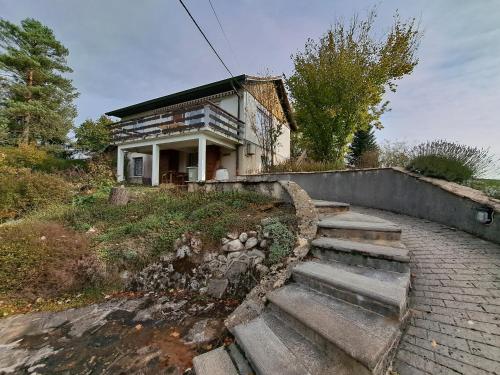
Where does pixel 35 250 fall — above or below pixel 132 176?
below

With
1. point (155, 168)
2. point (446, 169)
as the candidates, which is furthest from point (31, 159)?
point (446, 169)

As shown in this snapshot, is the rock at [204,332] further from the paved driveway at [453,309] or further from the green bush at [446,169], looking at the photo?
the green bush at [446,169]

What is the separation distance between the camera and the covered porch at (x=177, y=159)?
10.5 meters

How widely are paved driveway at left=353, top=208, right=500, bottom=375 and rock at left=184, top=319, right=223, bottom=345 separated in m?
1.69

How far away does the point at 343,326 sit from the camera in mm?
1634

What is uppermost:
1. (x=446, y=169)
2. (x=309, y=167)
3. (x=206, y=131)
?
(x=206, y=131)

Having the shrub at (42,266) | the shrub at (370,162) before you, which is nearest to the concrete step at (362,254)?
the shrub at (42,266)

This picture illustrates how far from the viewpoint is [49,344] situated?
238 centimetres

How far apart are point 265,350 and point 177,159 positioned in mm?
13535

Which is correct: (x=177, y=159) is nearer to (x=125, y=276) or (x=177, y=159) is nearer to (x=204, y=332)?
(x=125, y=276)

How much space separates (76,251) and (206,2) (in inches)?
233

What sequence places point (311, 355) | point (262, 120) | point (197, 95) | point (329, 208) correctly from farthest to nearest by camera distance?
point (262, 120), point (197, 95), point (329, 208), point (311, 355)

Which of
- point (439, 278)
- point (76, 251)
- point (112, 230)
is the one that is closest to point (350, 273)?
point (439, 278)

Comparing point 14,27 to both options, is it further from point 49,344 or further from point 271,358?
point 271,358
